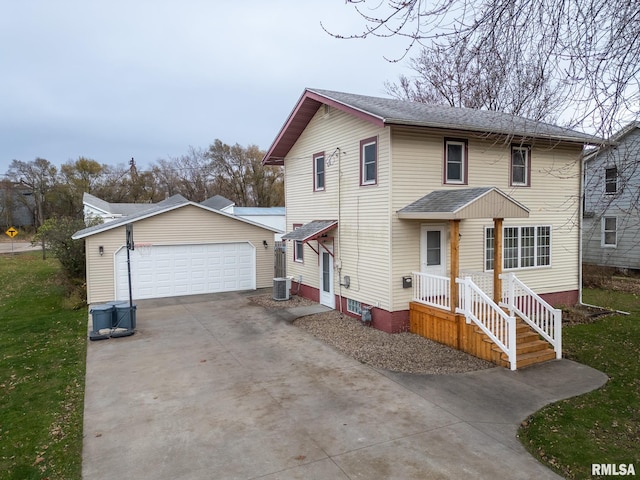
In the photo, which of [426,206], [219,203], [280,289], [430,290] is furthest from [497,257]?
[219,203]

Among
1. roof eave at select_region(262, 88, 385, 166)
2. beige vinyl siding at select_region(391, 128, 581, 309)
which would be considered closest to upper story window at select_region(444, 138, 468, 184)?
beige vinyl siding at select_region(391, 128, 581, 309)

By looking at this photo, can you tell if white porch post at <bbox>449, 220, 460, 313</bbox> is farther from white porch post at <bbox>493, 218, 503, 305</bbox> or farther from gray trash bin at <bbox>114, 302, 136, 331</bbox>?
gray trash bin at <bbox>114, 302, 136, 331</bbox>

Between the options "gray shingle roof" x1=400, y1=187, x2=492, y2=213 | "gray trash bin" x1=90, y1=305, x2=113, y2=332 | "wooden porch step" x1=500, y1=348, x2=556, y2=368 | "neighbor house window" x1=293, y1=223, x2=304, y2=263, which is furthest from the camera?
"neighbor house window" x1=293, y1=223, x2=304, y2=263

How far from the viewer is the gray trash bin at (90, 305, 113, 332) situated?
10695mm

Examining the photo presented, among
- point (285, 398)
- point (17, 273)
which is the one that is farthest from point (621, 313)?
point (17, 273)

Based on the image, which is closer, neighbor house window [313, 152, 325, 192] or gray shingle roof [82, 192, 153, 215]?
neighbor house window [313, 152, 325, 192]

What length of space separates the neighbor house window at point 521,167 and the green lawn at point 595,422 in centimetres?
475

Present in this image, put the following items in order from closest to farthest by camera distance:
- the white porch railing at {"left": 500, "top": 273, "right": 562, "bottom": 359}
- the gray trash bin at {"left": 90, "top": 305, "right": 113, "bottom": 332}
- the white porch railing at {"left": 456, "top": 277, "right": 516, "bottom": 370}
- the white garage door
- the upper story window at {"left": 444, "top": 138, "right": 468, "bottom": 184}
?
the white porch railing at {"left": 456, "top": 277, "right": 516, "bottom": 370} → the white porch railing at {"left": 500, "top": 273, "right": 562, "bottom": 359} → the gray trash bin at {"left": 90, "top": 305, "right": 113, "bottom": 332} → the upper story window at {"left": 444, "top": 138, "right": 468, "bottom": 184} → the white garage door

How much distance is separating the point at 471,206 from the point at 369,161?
3.30 meters

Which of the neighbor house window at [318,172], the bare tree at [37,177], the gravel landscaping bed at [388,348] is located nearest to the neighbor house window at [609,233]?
the neighbor house window at [318,172]

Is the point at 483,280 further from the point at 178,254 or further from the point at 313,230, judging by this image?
the point at 178,254

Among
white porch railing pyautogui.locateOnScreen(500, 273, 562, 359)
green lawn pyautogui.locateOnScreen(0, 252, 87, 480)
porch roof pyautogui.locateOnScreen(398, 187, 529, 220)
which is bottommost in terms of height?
green lawn pyautogui.locateOnScreen(0, 252, 87, 480)

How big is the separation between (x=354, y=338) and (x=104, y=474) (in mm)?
6428

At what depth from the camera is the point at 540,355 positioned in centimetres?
855
